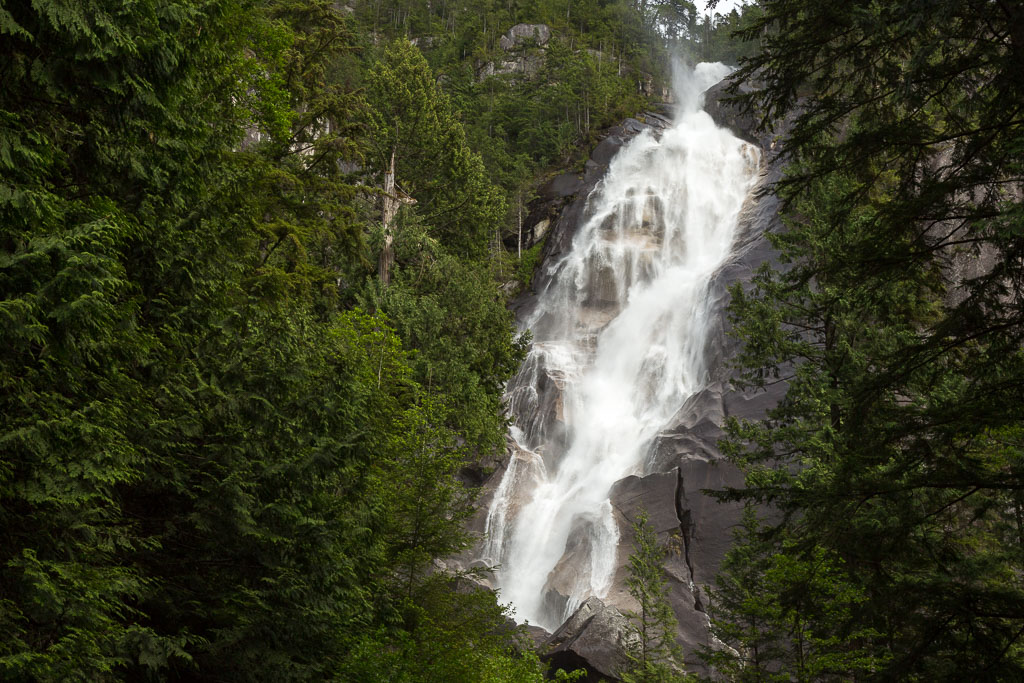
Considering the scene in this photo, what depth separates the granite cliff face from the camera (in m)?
18.3

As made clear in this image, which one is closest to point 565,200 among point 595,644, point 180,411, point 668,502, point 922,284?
point 668,502

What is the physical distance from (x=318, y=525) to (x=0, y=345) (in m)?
3.47

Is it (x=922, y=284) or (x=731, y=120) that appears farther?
(x=731, y=120)

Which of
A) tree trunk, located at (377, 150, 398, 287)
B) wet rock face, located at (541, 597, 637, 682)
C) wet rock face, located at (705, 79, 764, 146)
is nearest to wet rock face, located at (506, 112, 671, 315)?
wet rock face, located at (705, 79, 764, 146)

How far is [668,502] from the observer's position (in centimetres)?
2202

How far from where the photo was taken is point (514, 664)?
1020 cm

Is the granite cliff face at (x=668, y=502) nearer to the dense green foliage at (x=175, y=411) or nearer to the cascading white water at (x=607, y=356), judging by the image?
the cascading white water at (x=607, y=356)

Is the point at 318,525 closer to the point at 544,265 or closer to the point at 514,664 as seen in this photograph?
the point at 514,664

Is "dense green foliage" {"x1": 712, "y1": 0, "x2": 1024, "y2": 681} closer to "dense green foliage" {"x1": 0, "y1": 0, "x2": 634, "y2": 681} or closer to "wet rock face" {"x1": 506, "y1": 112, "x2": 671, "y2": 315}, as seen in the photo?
"dense green foliage" {"x1": 0, "y1": 0, "x2": 634, "y2": 681}

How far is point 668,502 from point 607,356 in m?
11.0

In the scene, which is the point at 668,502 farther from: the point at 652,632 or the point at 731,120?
the point at 731,120

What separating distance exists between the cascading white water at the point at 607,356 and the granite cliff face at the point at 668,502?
0.11 m

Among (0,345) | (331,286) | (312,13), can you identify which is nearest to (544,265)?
(312,13)

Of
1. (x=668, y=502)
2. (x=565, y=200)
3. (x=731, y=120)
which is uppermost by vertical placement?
(x=731, y=120)
